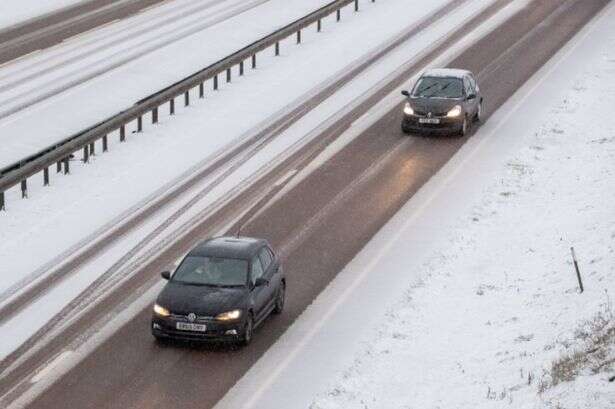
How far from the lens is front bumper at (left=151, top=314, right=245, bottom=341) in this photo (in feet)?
67.3

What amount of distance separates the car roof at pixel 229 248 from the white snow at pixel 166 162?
2.99 m

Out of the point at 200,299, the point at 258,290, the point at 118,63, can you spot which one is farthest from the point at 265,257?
the point at 118,63

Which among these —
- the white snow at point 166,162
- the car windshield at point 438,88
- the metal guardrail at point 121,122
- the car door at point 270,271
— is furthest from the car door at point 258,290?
the car windshield at point 438,88

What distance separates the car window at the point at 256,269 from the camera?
21620mm

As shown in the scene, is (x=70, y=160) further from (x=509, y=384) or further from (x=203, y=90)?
(x=509, y=384)

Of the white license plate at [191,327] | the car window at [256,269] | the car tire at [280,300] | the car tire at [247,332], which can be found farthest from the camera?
the car tire at [280,300]

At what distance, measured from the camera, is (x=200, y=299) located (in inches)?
816

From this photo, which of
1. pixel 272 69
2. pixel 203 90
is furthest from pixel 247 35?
pixel 203 90

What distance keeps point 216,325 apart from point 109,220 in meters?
8.54

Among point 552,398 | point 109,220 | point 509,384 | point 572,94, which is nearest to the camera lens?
point 552,398

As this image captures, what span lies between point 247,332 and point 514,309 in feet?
15.5

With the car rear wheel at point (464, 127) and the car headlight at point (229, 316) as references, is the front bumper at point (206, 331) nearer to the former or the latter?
the car headlight at point (229, 316)

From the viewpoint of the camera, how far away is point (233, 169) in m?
32.4

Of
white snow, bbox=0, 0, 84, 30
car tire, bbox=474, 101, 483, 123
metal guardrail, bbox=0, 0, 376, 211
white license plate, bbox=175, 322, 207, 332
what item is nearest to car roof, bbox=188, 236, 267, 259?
white license plate, bbox=175, 322, 207, 332
